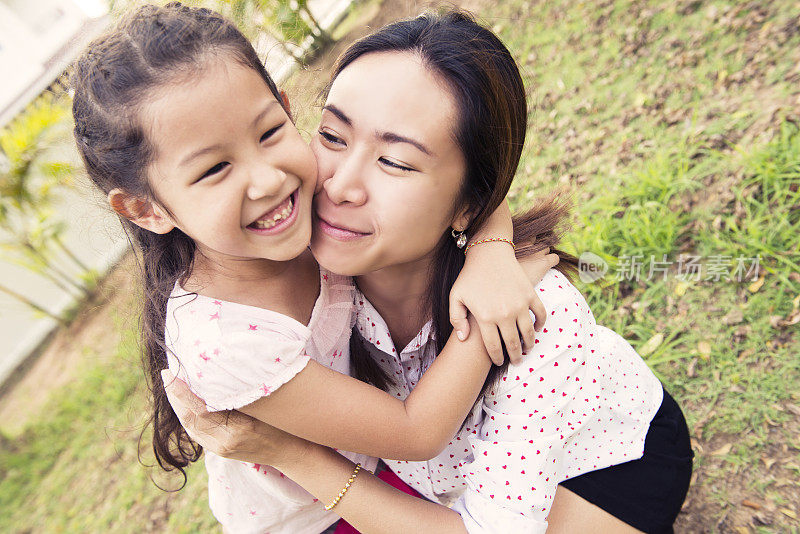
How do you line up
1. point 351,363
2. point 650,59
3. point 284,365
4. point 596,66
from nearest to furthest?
point 284,365, point 351,363, point 650,59, point 596,66

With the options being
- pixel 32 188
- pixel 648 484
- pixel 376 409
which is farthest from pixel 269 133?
pixel 32 188

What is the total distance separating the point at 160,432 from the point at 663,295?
260cm

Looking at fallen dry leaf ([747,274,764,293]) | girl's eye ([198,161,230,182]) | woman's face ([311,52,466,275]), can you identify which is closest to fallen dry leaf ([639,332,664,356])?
fallen dry leaf ([747,274,764,293])

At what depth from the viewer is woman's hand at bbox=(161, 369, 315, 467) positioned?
1.72 m

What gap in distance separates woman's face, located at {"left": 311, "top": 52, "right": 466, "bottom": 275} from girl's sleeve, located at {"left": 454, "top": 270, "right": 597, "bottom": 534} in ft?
1.63

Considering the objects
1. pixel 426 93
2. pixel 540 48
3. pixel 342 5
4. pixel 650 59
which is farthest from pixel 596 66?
pixel 342 5

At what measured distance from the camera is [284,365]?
5.22 feet

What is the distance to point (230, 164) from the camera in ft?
5.07

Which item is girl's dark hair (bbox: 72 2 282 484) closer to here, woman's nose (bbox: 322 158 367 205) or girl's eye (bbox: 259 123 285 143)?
girl's eye (bbox: 259 123 285 143)

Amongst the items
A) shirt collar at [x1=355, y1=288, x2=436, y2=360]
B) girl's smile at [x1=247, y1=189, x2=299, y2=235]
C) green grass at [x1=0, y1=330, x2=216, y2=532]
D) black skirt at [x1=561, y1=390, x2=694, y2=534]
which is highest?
girl's smile at [x1=247, y1=189, x2=299, y2=235]

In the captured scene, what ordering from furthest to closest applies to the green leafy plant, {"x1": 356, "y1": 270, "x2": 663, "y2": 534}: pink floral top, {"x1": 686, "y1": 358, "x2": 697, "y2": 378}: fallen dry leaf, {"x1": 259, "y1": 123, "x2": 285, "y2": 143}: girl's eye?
the green leafy plant → {"x1": 686, "y1": 358, "x2": 697, "y2": 378}: fallen dry leaf → {"x1": 356, "y1": 270, "x2": 663, "y2": 534}: pink floral top → {"x1": 259, "y1": 123, "x2": 285, "y2": 143}: girl's eye

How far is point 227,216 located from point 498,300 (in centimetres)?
78

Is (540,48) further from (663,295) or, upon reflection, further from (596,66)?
(663,295)

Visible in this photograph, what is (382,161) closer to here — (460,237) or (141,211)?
(460,237)
